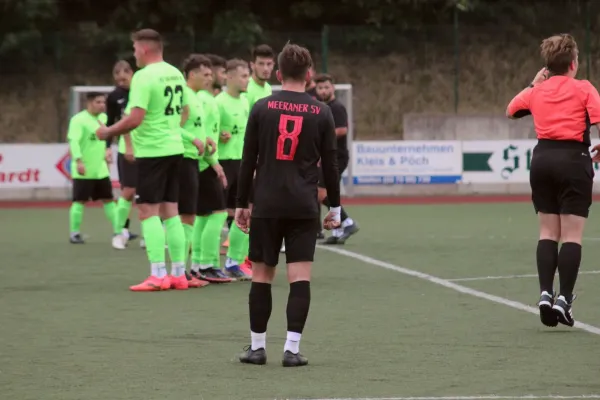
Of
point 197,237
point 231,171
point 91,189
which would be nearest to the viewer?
point 197,237

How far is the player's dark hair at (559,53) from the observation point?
9.37 metres

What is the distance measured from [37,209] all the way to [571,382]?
62.2ft

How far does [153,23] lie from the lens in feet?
117

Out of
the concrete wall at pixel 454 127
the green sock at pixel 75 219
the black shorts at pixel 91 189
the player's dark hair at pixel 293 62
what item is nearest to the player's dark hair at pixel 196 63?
the player's dark hair at pixel 293 62

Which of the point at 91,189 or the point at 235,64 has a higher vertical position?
the point at 235,64

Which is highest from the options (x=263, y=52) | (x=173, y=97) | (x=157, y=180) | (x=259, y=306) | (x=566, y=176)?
(x=263, y=52)

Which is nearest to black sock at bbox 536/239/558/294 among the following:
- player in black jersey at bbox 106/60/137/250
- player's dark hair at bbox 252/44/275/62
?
player's dark hair at bbox 252/44/275/62

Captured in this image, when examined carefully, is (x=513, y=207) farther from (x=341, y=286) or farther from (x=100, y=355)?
(x=100, y=355)

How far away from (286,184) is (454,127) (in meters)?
24.3

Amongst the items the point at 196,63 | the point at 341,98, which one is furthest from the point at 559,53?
the point at 341,98

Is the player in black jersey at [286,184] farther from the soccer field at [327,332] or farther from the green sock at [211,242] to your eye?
the green sock at [211,242]

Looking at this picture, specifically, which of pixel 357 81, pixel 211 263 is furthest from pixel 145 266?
pixel 357 81

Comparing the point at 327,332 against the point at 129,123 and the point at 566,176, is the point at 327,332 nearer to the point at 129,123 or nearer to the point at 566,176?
the point at 566,176

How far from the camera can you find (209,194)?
12.8 meters
